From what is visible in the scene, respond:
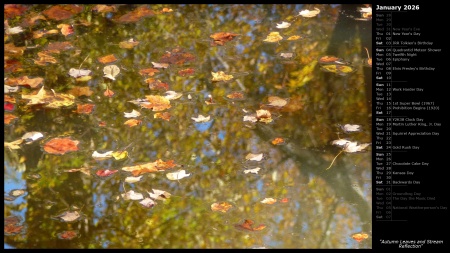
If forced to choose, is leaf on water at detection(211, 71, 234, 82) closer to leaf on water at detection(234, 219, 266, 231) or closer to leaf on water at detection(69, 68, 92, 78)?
leaf on water at detection(69, 68, 92, 78)

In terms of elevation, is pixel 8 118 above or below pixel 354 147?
above

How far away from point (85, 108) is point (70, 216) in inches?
54.6

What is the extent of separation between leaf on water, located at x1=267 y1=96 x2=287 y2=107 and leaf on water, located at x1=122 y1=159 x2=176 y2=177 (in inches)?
49.9

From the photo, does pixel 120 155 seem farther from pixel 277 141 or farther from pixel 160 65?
pixel 160 65

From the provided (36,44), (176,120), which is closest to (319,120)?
(176,120)

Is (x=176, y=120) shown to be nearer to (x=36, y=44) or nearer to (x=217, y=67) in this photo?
(x=217, y=67)

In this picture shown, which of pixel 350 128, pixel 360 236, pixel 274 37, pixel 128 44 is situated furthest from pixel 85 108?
pixel 360 236

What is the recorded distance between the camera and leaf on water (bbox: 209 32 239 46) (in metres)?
6.28

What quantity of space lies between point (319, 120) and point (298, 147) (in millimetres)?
447

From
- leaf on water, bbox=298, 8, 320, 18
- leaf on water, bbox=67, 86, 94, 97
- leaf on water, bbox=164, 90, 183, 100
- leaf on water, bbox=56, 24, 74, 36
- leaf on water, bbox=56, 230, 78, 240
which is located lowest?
leaf on water, bbox=56, 230, 78, 240

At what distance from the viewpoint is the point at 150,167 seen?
14.9 feet

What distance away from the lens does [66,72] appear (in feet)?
18.7

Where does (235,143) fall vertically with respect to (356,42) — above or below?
below

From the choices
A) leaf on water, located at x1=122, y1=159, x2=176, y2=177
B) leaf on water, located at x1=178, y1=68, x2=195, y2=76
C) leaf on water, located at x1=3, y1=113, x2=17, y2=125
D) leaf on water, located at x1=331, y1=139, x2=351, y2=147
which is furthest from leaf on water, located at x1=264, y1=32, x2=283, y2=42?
leaf on water, located at x1=3, y1=113, x2=17, y2=125
